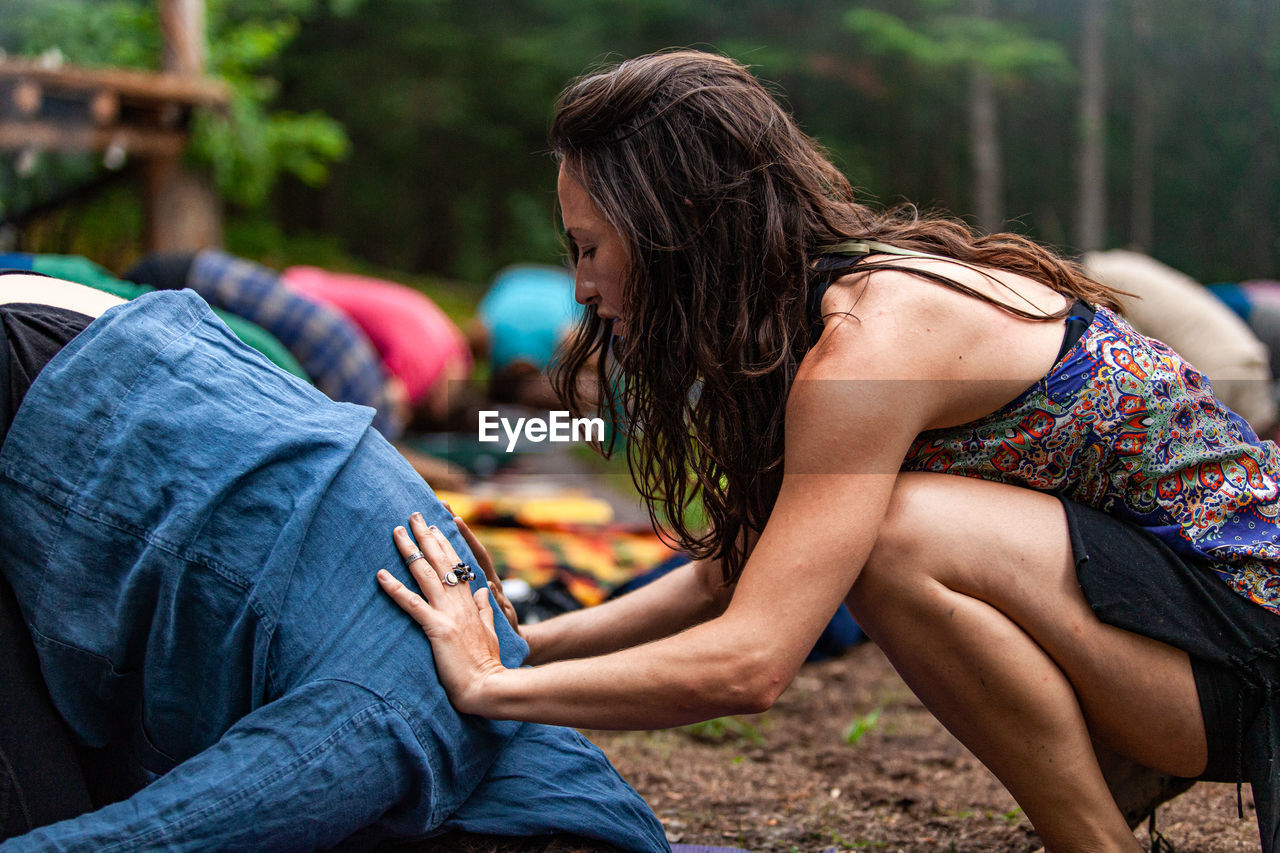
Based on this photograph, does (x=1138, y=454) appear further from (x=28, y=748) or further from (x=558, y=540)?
(x=558, y=540)

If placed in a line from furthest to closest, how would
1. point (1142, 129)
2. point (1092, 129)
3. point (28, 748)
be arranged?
point (1142, 129) → point (1092, 129) → point (28, 748)

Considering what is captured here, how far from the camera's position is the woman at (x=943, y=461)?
1240 mm

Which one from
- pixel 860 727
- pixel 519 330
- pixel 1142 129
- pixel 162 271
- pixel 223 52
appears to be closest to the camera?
pixel 860 727

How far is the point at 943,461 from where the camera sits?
137 centimetres

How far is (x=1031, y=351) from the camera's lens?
131cm

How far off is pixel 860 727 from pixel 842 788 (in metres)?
0.29

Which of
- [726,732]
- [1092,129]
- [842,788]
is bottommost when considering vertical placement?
[726,732]

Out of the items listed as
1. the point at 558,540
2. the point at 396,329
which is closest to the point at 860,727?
the point at 558,540

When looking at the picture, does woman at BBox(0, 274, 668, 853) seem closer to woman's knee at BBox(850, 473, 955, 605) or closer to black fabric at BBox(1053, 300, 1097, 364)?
woman's knee at BBox(850, 473, 955, 605)

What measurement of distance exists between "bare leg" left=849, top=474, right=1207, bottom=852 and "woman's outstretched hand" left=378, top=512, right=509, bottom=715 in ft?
1.46

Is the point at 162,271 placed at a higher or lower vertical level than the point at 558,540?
higher

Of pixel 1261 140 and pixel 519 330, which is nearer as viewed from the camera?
pixel 519 330

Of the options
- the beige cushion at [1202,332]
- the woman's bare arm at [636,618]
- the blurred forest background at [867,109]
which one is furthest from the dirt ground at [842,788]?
the blurred forest background at [867,109]

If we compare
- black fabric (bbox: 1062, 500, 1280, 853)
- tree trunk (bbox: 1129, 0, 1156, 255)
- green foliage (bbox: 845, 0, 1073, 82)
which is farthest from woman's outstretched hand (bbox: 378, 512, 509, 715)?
tree trunk (bbox: 1129, 0, 1156, 255)
